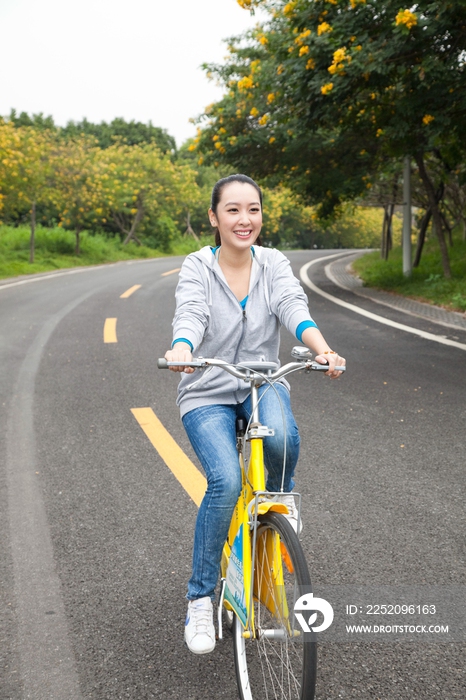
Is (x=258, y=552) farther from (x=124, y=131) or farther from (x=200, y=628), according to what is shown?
(x=124, y=131)

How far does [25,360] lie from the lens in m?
8.39

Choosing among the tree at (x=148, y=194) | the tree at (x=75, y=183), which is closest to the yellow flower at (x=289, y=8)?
the tree at (x=75, y=183)

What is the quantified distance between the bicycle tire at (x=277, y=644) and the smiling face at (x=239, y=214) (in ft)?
3.65

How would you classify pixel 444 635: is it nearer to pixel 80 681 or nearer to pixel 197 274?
pixel 80 681

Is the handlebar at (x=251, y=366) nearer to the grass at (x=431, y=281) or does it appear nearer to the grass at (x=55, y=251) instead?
the grass at (x=431, y=281)

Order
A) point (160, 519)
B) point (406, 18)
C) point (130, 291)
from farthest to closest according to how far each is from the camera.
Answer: point (130, 291), point (406, 18), point (160, 519)

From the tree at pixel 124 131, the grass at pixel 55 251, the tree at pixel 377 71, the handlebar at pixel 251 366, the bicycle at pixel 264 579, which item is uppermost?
the tree at pixel 124 131

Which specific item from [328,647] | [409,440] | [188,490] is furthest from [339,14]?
[328,647]

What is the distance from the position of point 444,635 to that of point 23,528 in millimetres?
2259

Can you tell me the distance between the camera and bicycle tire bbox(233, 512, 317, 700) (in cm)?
219

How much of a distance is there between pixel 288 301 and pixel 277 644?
129cm

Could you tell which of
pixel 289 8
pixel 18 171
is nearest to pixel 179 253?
pixel 18 171

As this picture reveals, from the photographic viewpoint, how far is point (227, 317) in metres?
2.88

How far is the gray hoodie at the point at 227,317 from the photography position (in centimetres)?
279
